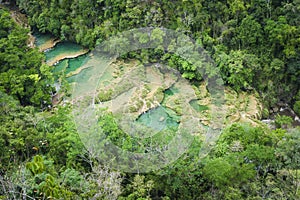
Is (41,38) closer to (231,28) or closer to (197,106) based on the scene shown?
(197,106)

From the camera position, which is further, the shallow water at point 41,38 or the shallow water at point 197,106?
the shallow water at point 41,38

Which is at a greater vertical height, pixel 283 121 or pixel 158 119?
pixel 283 121

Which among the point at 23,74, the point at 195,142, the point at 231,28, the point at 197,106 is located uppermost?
the point at 231,28

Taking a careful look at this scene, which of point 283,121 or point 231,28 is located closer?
point 283,121

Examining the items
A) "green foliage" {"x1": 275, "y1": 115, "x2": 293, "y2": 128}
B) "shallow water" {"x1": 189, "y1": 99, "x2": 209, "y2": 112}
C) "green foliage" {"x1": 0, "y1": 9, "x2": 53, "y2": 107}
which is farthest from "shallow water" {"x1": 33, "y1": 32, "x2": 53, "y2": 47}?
"green foliage" {"x1": 275, "y1": 115, "x2": 293, "y2": 128}

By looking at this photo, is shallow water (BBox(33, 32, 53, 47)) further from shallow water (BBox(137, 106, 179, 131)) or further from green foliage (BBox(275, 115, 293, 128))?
green foliage (BBox(275, 115, 293, 128))

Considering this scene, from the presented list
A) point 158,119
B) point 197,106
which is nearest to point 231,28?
point 197,106

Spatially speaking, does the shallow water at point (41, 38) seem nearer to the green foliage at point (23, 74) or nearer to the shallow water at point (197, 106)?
the green foliage at point (23, 74)

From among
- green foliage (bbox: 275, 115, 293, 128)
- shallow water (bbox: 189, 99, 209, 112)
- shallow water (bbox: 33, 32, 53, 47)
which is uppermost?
shallow water (bbox: 33, 32, 53, 47)

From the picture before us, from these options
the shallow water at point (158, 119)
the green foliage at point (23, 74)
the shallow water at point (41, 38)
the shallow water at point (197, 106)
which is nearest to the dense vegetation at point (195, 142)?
the green foliage at point (23, 74)
